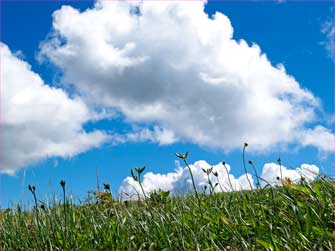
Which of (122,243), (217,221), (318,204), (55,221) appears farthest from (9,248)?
(318,204)

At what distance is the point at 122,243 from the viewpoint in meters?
4.64

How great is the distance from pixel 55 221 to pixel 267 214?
2.40 metres

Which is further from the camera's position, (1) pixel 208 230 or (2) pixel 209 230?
(2) pixel 209 230

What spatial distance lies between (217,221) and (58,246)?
1.69 meters

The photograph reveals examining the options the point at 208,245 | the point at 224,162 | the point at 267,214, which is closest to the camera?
the point at 208,245

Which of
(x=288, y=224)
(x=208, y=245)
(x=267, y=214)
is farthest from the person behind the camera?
→ (x=267, y=214)

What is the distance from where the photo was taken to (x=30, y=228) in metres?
6.21

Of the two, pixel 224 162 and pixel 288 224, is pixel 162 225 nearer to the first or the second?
pixel 288 224

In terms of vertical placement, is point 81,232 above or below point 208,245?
above

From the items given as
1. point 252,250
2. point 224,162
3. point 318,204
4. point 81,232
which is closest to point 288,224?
point 318,204

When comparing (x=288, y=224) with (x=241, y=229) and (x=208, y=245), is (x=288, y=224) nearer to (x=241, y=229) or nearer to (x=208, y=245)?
(x=241, y=229)

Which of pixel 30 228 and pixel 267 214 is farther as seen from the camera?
pixel 30 228

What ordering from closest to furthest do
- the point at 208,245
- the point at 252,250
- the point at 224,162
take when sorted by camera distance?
the point at 252,250
the point at 208,245
the point at 224,162

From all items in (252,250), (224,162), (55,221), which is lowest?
(252,250)
